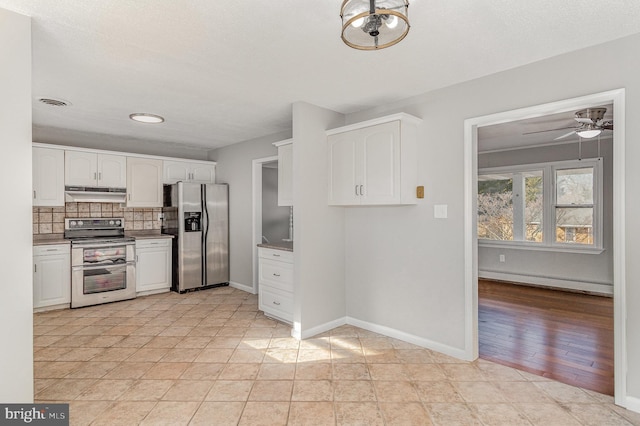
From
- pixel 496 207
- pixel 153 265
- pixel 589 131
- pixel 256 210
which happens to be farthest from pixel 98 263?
pixel 496 207

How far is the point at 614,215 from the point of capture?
7.68ft

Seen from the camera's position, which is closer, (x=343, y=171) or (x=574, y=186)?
(x=343, y=171)

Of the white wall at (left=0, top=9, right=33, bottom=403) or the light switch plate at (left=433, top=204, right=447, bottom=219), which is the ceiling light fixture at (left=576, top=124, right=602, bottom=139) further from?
the white wall at (left=0, top=9, right=33, bottom=403)

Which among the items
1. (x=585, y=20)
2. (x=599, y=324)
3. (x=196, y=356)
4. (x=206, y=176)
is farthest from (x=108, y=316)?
(x=599, y=324)

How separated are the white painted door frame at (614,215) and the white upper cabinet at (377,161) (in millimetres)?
499

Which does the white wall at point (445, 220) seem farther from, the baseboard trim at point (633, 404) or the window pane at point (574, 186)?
the window pane at point (574, 186)

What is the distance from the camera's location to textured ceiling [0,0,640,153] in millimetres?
1929

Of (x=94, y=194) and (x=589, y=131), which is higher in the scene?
(x=589, y=131)

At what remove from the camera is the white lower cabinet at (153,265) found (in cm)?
517

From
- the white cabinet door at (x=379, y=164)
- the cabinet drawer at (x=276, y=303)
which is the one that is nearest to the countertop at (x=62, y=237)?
the cabinet drawer at (x=276, y=303)

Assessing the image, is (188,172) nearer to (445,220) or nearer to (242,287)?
(242,287)

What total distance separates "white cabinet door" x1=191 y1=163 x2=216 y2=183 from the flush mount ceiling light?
4782 millimetres

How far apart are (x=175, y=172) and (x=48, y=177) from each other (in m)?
1.66

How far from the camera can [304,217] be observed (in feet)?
11.6
